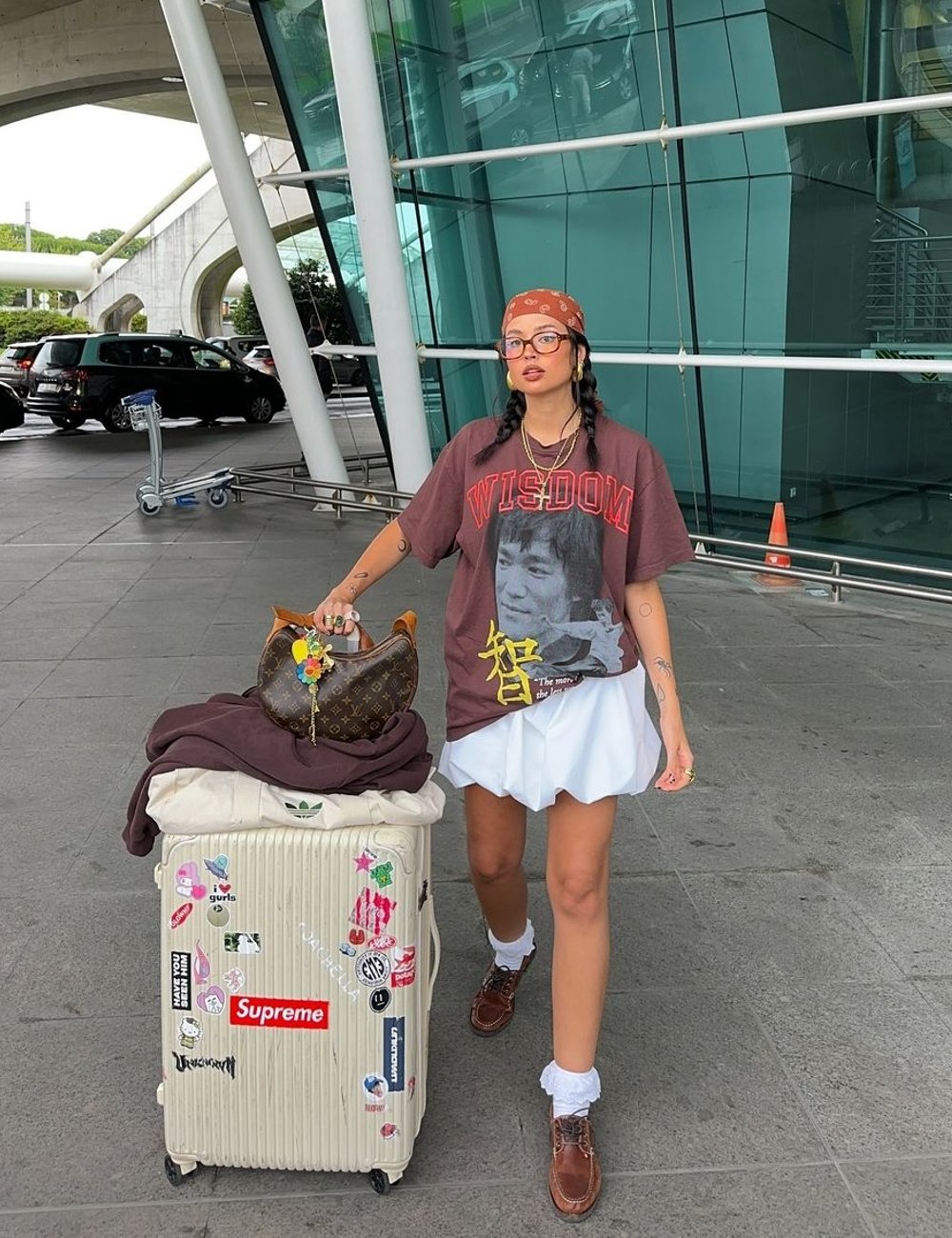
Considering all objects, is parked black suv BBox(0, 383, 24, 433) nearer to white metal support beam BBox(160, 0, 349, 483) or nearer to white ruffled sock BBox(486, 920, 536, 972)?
white metal support beam BBox(160, 0, 349, 483)

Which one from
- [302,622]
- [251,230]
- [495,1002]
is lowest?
[495,1002]

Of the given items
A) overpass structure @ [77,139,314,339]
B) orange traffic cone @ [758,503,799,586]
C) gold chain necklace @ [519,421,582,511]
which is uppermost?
overpass structure @ [77,139,314,339]

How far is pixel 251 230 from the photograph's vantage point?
14.2 m

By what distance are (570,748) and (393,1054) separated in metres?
0.81

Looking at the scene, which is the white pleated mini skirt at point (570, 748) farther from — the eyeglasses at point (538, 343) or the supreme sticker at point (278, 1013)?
the eyeglasses at point (538, 343)

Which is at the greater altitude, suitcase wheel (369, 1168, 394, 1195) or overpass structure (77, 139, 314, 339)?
overpass structure (77, 139, 314, 339)

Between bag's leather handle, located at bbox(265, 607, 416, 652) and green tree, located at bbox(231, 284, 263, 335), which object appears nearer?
bag's leather handle, located at bbox(265, 607, 416, 652)

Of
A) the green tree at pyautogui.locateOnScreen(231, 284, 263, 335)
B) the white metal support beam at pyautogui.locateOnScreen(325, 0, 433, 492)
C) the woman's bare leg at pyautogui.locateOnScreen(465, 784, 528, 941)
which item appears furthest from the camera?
the green tree at pyautogui.locateOnScreen(231, 284, 263, 335)

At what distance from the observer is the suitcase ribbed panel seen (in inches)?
114

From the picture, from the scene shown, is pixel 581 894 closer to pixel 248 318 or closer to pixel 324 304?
pixel 324 304

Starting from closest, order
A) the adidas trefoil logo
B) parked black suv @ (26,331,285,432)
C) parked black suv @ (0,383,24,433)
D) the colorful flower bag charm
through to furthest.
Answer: the adidas trefoil logo
the colorful flower bag charm
parked black suv @ (0,383,24,433)
parked black suv @ (26,331,285,432)

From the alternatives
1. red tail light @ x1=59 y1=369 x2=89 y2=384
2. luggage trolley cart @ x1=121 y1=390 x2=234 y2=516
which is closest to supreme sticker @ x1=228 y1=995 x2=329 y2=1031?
luggage trolley cart @ x1=121 y1=390 x2=234 y2=516

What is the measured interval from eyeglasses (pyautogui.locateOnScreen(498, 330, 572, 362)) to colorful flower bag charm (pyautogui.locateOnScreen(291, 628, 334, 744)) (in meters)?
0.83

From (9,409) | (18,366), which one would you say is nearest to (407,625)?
(9,409)
